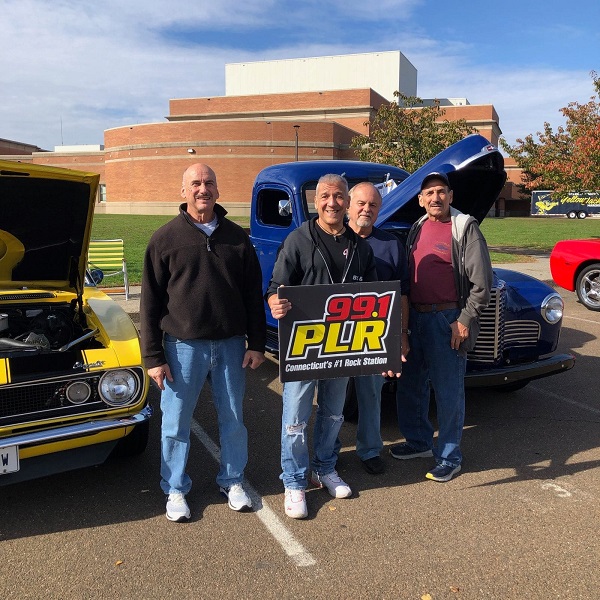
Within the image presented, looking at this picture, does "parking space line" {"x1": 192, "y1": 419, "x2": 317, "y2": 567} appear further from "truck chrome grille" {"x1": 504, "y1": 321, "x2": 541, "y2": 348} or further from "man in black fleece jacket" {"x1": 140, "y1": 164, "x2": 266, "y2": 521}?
"truck chrome grille" {"x1": 504, "y1": 321, "x2": 541, "y2": 348}

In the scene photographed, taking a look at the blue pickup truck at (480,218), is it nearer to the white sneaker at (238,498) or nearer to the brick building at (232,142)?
the white sneaker at (238,498)

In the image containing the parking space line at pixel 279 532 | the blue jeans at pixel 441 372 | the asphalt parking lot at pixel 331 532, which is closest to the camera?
the asphalt parking lot at pixel 331 532

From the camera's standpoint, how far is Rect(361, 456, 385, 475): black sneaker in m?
3.65

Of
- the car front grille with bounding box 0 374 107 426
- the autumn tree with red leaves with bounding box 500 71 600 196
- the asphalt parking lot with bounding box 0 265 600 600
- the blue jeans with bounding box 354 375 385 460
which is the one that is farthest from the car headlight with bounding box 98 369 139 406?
the autumn tree with red leaves with bounding box 500 71 600 196

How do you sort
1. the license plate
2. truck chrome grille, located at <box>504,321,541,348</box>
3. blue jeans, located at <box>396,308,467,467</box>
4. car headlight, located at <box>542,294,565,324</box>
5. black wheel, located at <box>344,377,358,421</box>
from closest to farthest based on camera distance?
the license plate → blue jeans, located at <box>396,308,467,467</box> → black wheel, located at <box>344,377,358,421</box> → truck chrome grille, located at <box>504,321,541,348</box> → car headlight, located at <box>542,294,565,324</box>

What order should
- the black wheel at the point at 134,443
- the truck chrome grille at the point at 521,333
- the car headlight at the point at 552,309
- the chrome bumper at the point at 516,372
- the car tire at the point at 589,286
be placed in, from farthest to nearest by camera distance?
the car tire at the point at 589,286
the car headlight at the point at 552,309
the truck chrome grille at the point at 521,333
the chrome bumper at the point at 516,372
the black wheel at the point at 134,443

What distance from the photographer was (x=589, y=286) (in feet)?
30.0

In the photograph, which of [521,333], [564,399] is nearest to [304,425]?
[521,333]

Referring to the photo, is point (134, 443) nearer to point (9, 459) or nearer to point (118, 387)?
point (118, 387)

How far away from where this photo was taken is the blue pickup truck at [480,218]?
4.13 m

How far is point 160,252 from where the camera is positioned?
293cm

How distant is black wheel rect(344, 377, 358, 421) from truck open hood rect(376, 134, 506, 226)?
4.33 feet

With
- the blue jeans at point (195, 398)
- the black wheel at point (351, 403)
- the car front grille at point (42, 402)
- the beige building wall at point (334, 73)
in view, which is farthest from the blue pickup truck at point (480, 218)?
the beige building wall at point (334, 73)

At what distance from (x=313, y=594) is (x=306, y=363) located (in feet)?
3.71
